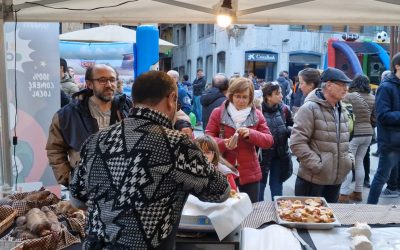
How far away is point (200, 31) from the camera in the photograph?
26.5m

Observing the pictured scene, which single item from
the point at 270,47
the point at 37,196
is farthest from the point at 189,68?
the point at 37,196

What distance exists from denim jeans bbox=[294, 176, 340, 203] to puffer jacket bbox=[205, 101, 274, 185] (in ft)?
1.15

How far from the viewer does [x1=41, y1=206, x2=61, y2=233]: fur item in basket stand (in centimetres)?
207

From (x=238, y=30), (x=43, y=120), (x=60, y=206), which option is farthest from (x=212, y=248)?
(x=238, y=30)

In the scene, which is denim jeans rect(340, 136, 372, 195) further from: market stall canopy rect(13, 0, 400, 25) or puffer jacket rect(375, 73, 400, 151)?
market stall canopy rect(13, 0, 400, 25)

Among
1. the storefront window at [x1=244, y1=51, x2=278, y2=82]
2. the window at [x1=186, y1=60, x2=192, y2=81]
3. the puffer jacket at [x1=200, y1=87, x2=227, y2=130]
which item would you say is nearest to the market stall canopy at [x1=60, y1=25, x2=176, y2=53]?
the puffer jacket at [x1=200, y1=87, x2=227, y2=130]

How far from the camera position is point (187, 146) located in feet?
5.22

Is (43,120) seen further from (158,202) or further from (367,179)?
(367,179)

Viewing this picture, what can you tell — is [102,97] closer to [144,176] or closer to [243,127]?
[243,127]

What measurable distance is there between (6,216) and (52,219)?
279mm

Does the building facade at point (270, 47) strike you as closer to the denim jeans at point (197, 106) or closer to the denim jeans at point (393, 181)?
the denim jeans at point (197, 106)

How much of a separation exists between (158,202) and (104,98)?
1.59 meters

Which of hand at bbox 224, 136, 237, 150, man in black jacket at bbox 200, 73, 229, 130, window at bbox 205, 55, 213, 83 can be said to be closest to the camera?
hand at bbox 224, 136, 237, 150

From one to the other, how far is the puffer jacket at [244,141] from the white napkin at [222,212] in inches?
49.3
